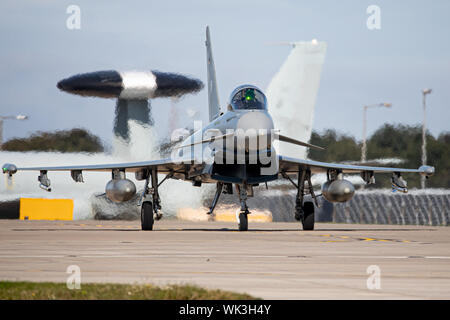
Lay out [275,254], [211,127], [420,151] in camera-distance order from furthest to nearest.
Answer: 1. [420,151]
2. [211,127]
3. [275,254]

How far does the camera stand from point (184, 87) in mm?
36125

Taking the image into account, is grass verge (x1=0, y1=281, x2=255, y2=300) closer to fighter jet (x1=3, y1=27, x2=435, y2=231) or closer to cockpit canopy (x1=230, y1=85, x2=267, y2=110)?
fighter jet (x1=3, y1=27, x2=435, y2=231)

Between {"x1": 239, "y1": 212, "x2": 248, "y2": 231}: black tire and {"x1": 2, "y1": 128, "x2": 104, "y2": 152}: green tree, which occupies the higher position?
{"x1": 2, "y1": 128, "x2": 104, "y2": 152}: green tree

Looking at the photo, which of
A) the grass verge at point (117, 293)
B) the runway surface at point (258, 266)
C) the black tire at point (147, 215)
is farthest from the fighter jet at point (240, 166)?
the grass verge at point (117, 293)

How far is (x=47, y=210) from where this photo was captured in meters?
48.2

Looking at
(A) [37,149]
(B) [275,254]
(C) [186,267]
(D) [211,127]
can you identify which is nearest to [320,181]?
(D) [211,127]

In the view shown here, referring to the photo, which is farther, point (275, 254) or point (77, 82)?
point (77, 82)

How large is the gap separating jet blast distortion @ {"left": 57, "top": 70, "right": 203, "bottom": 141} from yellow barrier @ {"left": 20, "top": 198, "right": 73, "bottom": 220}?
10.7 meters

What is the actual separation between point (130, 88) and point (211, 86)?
4.61 meters

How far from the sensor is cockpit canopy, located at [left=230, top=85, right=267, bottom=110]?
25.2m

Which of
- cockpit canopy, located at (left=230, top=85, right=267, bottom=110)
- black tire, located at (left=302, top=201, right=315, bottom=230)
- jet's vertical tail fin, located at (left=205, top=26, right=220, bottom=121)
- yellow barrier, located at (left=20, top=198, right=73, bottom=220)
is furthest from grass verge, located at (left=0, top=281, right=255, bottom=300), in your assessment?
yellow barrier, located at (left=20, top=198, right=73, bottom=220)
